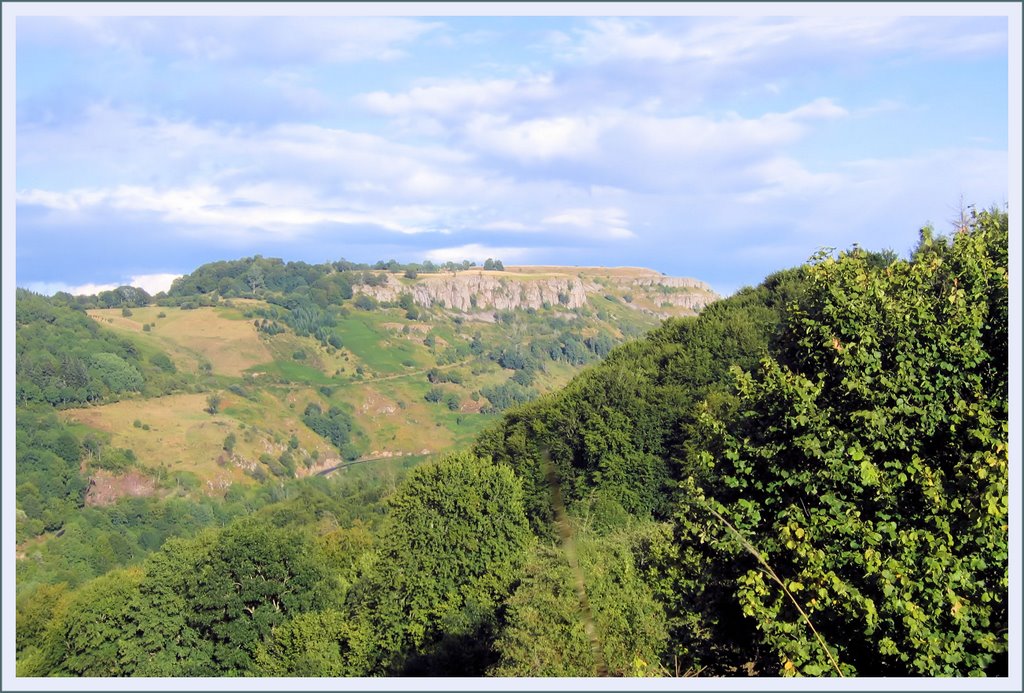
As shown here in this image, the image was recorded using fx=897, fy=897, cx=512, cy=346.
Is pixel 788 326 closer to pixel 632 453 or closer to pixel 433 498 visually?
pixel 433 498

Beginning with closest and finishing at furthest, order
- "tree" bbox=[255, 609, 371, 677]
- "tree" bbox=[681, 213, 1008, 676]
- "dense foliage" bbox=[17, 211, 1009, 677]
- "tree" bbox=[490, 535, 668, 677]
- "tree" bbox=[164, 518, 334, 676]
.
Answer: "tree" bbox=[681, 213, 1008, 676] → "dense foliage" bbox=[17, 211, 1009, 677] → "tree" bbox=[490, 535, 668, 677] → "tree" bbox=[255, 609, 371, 677] → "tree" bbox=[164, 518, 334, 676]

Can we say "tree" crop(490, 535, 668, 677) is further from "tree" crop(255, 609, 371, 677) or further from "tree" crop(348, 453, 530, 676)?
"tree" crop(255, 609, 371, 677)

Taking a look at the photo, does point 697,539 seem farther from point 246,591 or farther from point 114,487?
point 114,487

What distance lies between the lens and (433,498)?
41.7 metres

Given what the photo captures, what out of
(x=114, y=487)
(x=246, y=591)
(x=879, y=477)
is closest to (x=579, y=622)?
(x=879, y=477)

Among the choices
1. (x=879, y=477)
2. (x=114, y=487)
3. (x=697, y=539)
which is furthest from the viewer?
(x=114, y=487)

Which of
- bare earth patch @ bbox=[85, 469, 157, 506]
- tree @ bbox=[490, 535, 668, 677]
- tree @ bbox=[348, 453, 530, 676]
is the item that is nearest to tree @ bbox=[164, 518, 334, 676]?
tree @ bbox=[348, 453, 530, 676]

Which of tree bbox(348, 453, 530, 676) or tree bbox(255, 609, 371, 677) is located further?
tree bbox(255, 609, 371, 677)

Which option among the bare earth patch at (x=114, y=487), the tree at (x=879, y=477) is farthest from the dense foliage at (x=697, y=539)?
the bare earth patch at (x=114, y=487)

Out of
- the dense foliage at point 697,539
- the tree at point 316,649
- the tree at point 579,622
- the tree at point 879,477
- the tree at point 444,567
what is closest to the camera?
the tree at point 879,477

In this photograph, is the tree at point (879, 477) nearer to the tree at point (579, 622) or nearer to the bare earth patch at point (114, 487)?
the tree at point (579, 622)

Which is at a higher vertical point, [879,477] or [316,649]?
[879,477]

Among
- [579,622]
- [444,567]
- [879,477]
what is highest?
[879,477]

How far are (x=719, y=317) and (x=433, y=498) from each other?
106 ft
